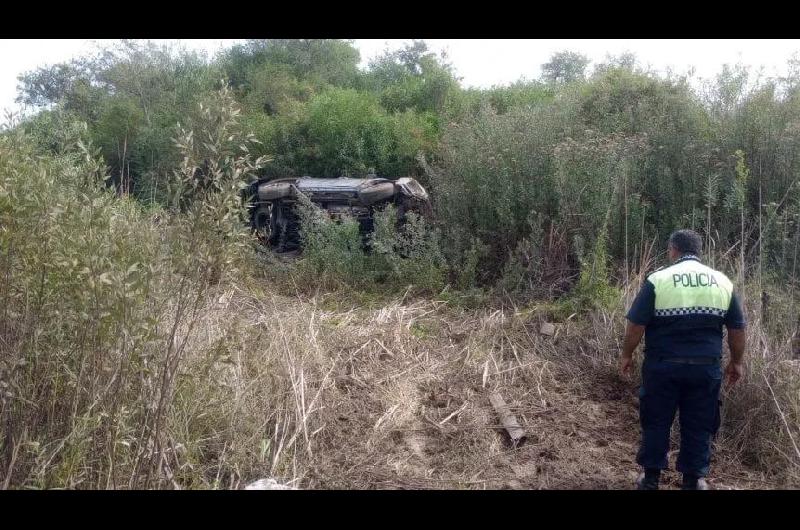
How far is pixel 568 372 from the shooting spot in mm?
6742

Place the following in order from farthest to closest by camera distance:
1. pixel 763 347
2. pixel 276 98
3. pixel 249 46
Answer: pixel 249 46
pixel 276 98
pixel 763 347

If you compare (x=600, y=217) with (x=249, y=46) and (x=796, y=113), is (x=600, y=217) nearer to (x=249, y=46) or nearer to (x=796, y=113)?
(x=796, y=113)

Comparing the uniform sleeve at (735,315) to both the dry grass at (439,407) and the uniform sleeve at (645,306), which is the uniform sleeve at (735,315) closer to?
the uniform sleeve at (645,306)

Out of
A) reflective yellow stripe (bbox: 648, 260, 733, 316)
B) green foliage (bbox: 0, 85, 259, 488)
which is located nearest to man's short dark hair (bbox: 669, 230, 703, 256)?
reflective yellow stripe (bbox: 648, 260, 733, 316)

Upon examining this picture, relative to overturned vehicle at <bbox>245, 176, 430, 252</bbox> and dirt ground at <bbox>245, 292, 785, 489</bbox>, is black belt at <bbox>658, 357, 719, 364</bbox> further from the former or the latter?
overturned vehicle at <bbox>245, 176, 430, 252</bbox>

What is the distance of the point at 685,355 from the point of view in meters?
4.51

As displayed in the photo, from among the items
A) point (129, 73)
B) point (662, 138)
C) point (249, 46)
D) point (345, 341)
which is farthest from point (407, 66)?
point (345, 341)

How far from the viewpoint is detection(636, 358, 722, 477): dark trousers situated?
14.9 ft

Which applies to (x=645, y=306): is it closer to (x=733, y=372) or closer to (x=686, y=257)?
(x=686, y=257)

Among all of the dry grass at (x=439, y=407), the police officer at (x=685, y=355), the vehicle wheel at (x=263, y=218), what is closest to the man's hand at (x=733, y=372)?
the police officer at (x=685, y=355)

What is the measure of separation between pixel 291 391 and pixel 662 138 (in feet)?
20.1

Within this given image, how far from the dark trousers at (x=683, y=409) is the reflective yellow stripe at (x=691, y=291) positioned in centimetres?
34

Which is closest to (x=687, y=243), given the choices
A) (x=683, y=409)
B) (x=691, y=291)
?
(x=691, y=291)

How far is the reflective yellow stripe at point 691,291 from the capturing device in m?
4.51
